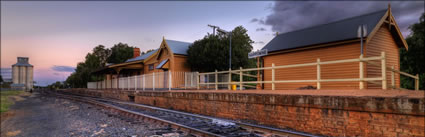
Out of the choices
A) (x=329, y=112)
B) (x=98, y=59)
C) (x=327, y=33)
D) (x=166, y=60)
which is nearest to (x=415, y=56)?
(x=327, y=33)

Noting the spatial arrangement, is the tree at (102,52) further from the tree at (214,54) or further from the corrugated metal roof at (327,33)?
the corrugated metal roof at (327,33)

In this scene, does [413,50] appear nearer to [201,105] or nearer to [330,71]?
[330,71]

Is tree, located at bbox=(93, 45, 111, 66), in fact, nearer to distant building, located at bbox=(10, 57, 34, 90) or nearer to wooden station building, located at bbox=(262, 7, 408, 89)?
wooden station building, located at bbox=(262, 7, 408, 89)

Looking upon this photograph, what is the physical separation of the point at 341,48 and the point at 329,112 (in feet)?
23.5

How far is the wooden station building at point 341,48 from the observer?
11.4 m

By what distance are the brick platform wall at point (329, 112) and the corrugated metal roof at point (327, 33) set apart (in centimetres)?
652

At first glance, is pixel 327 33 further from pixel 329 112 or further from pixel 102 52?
pixel 102 52

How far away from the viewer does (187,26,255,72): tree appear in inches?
875

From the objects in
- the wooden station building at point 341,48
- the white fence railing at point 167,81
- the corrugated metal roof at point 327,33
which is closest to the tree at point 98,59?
the white fence railing at point 167,81

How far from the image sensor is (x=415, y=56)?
22.6 m

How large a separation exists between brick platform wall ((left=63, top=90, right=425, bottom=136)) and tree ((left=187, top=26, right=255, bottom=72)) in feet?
40.5

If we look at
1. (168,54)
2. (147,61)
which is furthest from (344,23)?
(147,61)

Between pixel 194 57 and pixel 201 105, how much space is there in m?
12.7

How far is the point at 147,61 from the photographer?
27469mm
